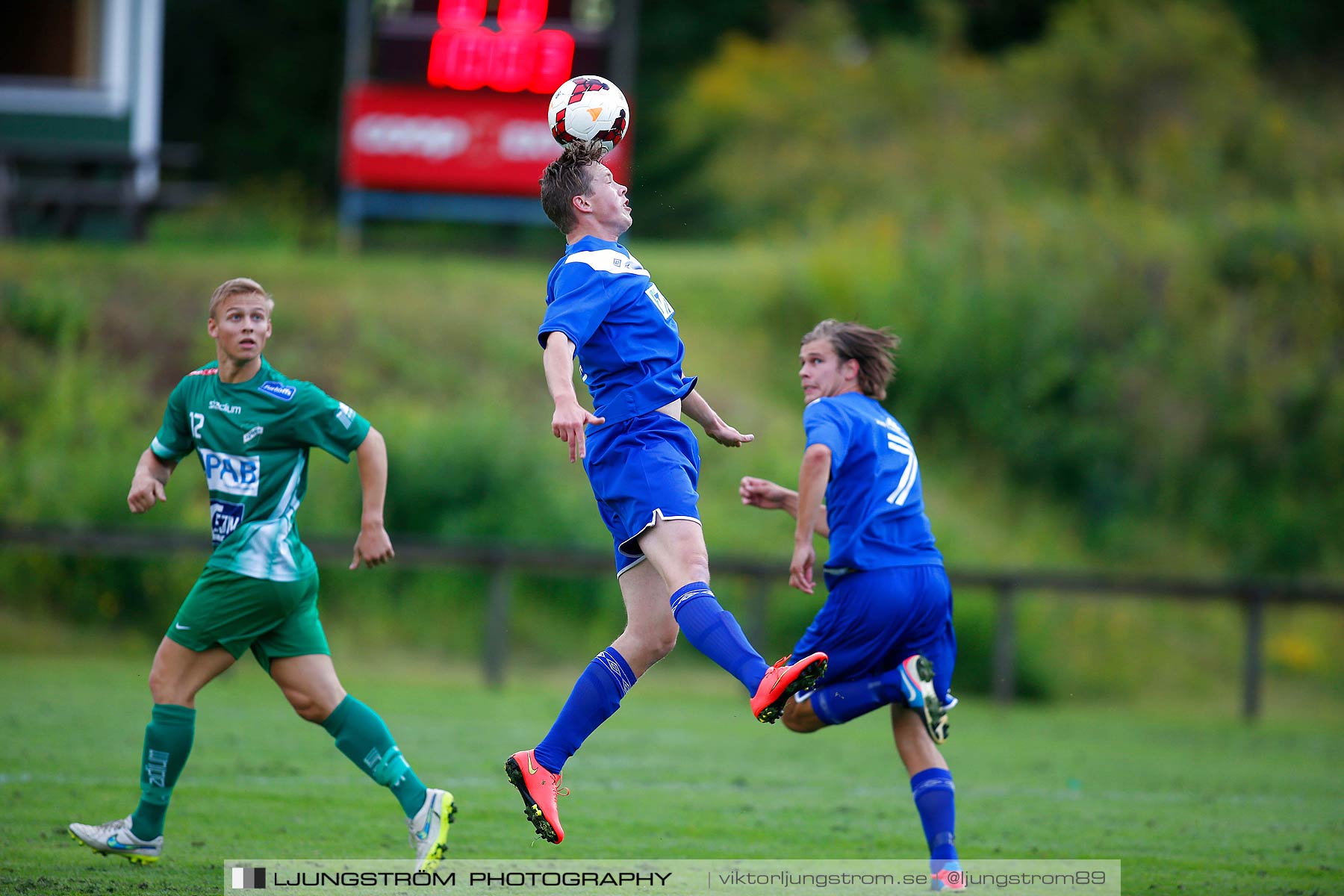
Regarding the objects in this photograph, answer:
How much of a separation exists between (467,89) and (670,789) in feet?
36.8

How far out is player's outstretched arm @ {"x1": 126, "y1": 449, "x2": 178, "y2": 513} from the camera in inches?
192

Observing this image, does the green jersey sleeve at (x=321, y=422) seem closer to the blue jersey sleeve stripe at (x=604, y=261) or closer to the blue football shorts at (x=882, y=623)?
the blue jersey sleeve stripe at (x=604, y=261)

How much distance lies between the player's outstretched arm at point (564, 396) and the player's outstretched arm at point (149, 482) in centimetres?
149

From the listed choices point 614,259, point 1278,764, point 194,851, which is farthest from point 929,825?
point 1278,764

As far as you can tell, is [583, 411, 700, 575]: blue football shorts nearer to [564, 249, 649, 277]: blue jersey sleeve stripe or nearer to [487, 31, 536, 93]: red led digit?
[564, 249, 649, 277]: blue jersey sleeve stripe

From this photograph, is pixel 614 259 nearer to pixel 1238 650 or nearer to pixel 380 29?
pixel 380 29

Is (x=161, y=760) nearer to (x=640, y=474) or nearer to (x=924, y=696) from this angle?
(x=640, y=474)

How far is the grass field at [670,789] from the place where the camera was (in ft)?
17.3

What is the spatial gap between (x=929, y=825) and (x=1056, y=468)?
13828 mm

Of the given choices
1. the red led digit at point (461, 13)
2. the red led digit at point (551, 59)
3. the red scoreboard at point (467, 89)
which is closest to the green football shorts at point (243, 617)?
the red scoreboard at point (467, 89)

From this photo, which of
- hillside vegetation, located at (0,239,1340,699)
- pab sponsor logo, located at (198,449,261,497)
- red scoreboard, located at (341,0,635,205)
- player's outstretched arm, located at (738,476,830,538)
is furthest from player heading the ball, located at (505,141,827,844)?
red scoreboard, located at (341,0,635,205)

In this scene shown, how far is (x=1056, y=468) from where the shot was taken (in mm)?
17844

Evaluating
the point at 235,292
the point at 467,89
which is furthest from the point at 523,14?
the point at 235,292

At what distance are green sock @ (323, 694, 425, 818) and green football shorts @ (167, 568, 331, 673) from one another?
0.86 ft
